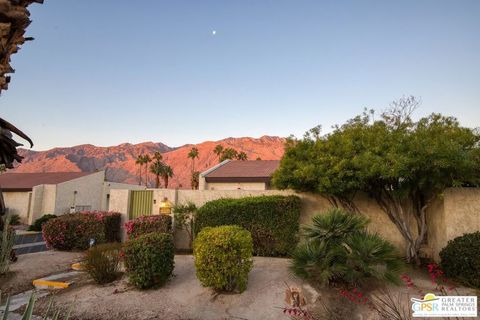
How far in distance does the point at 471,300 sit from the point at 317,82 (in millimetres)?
11799

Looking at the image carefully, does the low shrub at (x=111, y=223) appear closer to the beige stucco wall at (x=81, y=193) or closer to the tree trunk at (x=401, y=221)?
the tree trunk at (x=401, y=221)

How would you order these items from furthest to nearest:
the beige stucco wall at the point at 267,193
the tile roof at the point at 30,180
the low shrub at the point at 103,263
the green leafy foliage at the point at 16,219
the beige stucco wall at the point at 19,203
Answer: the tile roof at the point at 30,180, the beige stucco wall at the point at 19,203, the green leafy foliage at the point at 16,219, the beige stucco wall at the point at 267,193, the low shrub at the point at 103,263

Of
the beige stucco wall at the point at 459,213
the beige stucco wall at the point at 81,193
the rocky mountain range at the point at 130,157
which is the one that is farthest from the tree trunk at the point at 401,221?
the rocky mountain range at the point at 130,157

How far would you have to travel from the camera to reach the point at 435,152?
8742 millimetres

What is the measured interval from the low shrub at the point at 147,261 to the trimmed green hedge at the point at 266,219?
162 inches

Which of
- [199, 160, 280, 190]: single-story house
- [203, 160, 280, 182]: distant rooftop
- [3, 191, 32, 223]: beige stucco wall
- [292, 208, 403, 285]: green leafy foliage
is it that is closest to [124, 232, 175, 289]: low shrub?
[292, 208, 403, 285]: green leafy foliage

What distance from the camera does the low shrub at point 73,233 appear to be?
14195 mm

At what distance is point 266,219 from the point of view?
1174 centimetres

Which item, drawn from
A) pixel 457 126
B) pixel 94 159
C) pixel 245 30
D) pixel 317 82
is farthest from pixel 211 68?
pixel 94 159

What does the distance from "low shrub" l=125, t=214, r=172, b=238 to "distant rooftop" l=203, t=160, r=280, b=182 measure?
38.9 feet

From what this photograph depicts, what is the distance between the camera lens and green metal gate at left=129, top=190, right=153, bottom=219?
15.0m

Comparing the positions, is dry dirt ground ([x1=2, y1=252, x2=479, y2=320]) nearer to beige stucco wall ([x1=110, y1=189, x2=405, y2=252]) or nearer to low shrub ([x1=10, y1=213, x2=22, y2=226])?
beige stucco wall ([x1=110, y1=189, x2=405, y2=252])

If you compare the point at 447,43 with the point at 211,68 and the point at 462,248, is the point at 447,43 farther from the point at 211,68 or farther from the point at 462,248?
the point at 211,68

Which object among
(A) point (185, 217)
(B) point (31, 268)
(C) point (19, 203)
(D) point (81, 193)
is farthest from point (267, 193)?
(C) point (19, 203)
